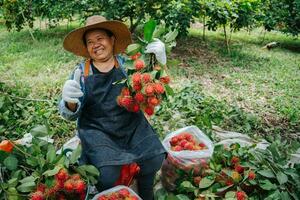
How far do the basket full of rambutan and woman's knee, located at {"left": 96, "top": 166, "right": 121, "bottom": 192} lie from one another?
32 cm

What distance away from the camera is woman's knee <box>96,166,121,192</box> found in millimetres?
1913

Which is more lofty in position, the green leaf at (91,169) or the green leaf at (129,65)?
the green leaf at (129,65)

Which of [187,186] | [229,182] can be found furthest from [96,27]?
[229,182]

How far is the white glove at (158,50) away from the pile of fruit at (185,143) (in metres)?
0.59

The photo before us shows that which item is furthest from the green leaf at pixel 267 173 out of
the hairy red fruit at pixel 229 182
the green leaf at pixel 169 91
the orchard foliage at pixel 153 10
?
the orchard foliage at pixel 153 10

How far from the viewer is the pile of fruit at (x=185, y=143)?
7.50 feet

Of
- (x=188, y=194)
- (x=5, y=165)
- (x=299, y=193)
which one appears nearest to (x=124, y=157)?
(x=188, y=194)

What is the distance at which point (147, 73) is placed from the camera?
1896mm

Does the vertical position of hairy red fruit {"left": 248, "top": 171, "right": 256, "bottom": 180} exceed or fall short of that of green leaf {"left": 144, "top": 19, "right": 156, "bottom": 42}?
it falls short

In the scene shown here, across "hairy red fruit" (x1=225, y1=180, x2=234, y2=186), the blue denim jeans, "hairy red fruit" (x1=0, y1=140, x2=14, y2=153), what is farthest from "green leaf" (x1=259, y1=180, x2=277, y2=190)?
"hairy red fruit" (x1=0, y1=140, x2=14, y2=153)

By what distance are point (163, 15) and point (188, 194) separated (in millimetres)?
3423

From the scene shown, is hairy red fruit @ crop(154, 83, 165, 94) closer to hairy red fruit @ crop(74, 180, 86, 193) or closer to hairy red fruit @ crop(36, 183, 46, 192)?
hairy red fruit @ crop(74, 180, 86, 193)

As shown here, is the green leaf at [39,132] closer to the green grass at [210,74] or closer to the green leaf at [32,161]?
the green leaf at [32,161]

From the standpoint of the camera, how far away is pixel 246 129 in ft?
10.5
